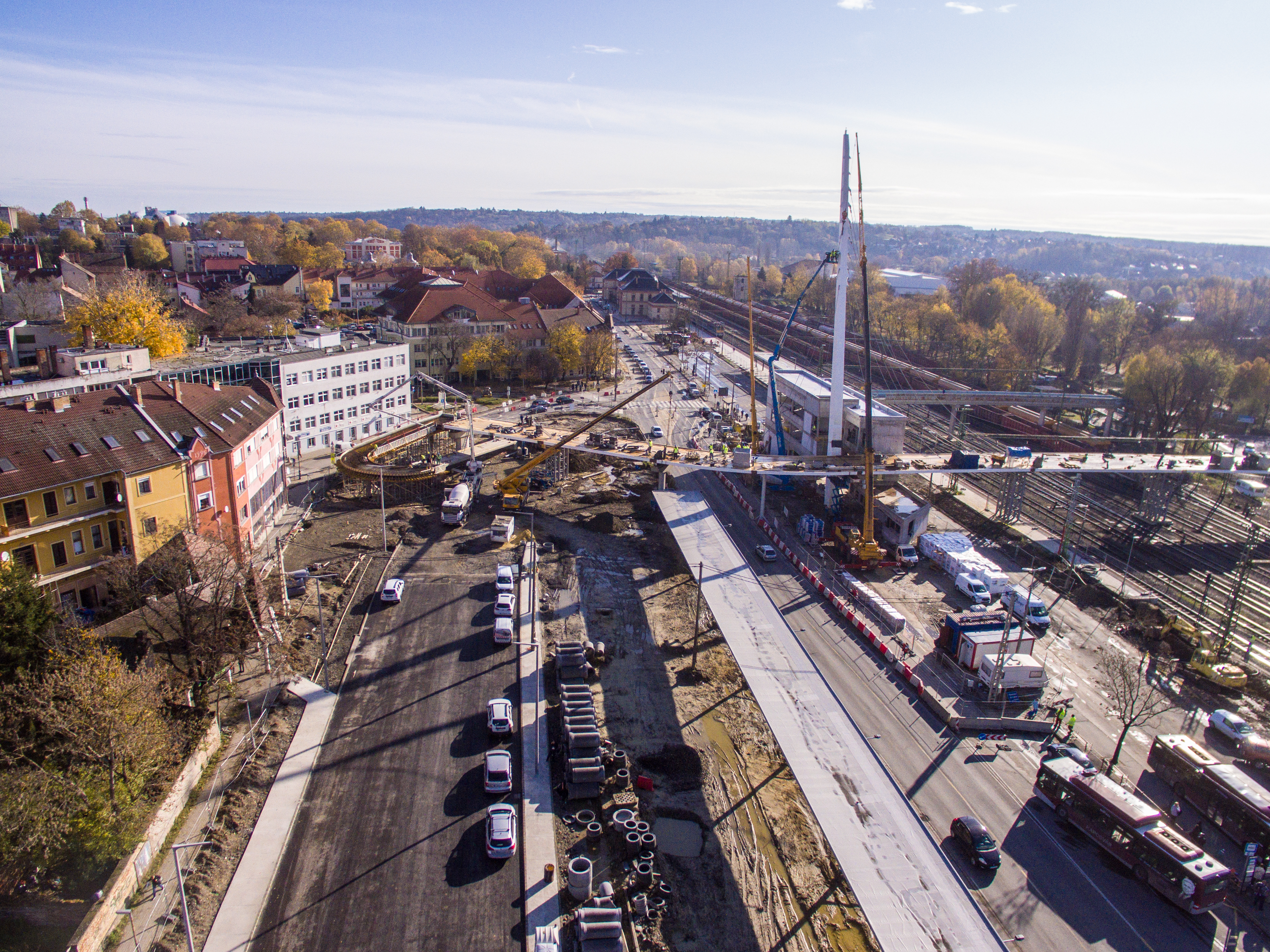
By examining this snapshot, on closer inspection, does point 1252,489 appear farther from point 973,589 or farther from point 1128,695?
point 1128,695

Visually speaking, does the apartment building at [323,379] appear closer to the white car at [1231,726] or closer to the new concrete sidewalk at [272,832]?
the new concrete sidewalk at [272,832]

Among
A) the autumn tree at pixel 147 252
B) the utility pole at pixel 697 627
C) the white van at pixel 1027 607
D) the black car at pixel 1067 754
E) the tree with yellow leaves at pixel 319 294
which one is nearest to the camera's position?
the black car at pixel 1067 754

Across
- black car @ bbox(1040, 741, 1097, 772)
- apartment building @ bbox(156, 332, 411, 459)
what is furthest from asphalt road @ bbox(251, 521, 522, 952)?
apartment building @ bbox(156, 332, 411, 459)

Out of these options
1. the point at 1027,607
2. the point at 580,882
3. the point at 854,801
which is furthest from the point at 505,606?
the point at 1027,607

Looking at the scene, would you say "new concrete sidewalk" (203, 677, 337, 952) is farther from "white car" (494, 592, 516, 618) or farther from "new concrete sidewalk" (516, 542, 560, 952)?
"white car" (494, 592, 516, 618)

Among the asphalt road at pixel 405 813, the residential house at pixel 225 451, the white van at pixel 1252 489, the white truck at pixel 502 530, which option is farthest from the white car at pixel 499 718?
the white van at pixel 1252 489

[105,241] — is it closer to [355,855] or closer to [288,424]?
[288,424]

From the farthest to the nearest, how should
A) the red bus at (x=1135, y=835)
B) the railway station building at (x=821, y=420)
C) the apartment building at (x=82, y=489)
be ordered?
the railway station building at (x=821, y=420) < the apartment building at (x=82, y=489) < the red bus at (x=1135, y=835)
